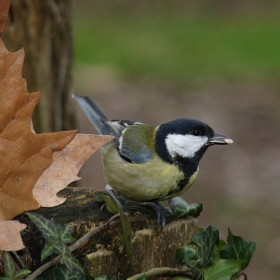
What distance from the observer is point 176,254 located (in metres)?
1.63

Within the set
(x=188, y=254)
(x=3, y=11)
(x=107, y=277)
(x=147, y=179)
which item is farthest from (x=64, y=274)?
(x=147, y=179)

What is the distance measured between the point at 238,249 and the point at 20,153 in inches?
28.6

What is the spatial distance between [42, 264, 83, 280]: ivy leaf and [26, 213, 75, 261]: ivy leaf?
0.22 ft

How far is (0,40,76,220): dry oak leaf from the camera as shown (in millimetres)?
1338

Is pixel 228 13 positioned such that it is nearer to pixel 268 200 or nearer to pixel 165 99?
pixel 165 99

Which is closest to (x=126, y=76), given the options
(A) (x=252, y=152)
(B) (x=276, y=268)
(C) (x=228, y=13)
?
(A) (x=252, y=152)

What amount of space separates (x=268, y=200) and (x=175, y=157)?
2.82m

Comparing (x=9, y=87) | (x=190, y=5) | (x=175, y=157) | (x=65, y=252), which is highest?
(x=9, y=87)

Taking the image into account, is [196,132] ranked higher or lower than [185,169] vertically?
higher

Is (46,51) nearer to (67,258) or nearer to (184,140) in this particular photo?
(184,140)

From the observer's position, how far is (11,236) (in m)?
1.23

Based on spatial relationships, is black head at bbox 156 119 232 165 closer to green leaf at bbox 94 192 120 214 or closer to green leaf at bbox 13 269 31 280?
green leaf at bbox 94 192 120 214

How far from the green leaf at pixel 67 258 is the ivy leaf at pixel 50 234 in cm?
1

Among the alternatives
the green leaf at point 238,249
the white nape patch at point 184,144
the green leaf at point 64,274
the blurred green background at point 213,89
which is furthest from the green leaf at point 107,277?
the blurred green background at point 213,89
